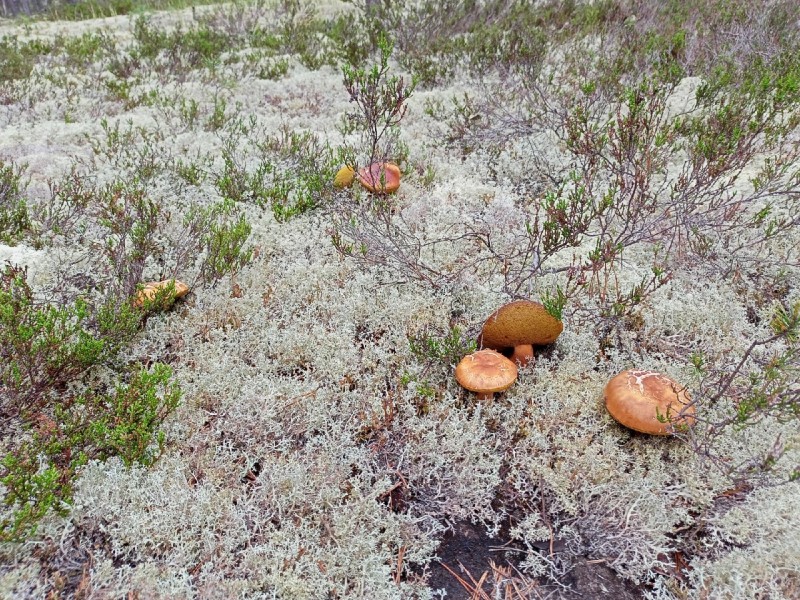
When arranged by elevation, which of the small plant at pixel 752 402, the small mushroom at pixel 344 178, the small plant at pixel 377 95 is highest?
the small plant at pixel 377 95

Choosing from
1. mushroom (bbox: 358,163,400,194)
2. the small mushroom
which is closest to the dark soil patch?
mushroom (bbox: 358,163,400,194)

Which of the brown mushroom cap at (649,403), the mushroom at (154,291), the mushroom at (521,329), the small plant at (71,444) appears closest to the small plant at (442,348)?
the mushroom at (521,329)

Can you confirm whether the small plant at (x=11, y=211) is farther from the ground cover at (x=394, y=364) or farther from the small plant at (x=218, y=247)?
the small plant at (x=218, y=247)

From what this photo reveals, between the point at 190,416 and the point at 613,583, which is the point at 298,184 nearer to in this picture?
the point at 190,416

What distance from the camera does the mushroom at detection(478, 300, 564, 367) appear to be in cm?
318

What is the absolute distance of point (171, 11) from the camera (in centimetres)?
1379

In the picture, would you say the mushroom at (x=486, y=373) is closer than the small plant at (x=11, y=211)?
Yes

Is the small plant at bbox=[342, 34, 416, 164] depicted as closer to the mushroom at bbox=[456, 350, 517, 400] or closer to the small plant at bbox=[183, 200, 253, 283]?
the small plant at bbox=[183, 200, 253, 283]

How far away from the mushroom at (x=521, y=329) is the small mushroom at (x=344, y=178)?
8.23ft

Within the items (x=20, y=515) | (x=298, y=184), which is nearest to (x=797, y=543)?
(x=20, y=515)

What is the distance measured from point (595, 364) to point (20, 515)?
10.7ft

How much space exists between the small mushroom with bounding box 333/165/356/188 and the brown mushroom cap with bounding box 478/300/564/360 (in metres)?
2.53

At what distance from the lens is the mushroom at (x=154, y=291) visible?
3447 millimetres

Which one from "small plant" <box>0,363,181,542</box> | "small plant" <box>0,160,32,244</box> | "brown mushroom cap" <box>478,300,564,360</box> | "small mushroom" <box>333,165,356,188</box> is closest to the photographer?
"small plant" <box>0,363,181,542</box>
